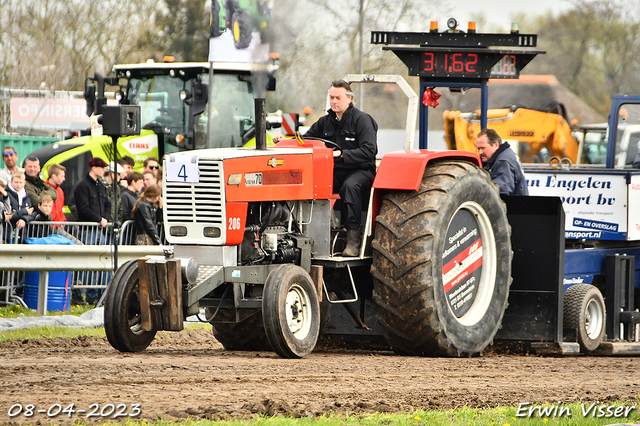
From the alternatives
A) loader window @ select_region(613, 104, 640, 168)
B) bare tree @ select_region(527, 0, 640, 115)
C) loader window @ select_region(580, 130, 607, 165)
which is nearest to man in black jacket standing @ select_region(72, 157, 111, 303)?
loader window @ select_region(613, 104, 640, 168)

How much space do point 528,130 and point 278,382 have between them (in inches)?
621

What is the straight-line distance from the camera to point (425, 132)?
363 inches

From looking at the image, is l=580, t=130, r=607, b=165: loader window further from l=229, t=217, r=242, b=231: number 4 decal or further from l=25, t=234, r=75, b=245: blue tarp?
l=229, t=217, r=242, b=231: number 4 decal

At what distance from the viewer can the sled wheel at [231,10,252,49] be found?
8.04 m

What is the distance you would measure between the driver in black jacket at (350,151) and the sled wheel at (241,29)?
91 cm

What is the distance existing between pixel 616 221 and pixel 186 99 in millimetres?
7702

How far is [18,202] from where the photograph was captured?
11.7 meters

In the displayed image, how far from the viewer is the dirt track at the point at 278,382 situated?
16.1 ft

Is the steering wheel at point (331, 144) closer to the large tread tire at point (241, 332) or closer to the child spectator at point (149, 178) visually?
the large tread tire at point (241, 332)

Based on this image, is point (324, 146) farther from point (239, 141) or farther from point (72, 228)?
point (239, 141)

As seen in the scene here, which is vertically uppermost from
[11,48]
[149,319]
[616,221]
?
[11,48]

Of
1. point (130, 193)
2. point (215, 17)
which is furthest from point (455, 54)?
point (130, 193)

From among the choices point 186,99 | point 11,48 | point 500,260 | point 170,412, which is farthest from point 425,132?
point 11,48

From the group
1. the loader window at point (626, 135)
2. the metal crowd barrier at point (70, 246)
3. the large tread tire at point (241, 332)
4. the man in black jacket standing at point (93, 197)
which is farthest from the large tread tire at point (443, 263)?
the man in black jacket standing at point (93, 197)
